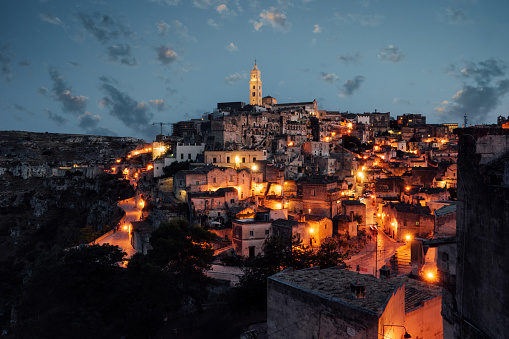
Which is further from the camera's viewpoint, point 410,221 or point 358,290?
point 410,221

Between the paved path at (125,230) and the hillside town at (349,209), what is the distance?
50 centimetres

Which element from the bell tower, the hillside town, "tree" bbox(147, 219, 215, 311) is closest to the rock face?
the hillside town

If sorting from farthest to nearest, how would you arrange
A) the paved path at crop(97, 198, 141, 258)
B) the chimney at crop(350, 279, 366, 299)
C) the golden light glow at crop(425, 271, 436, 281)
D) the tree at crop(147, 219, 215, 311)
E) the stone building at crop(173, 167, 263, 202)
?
the stone building at crop(173, 167, 263, 202), the paved path at crop(97, 198, 141, 258), the tree at crop(147, 219, 215, 311), the golden light glow at crop(425, 271, 436, 281), the chimney at crop(350, 279, 366, 299)

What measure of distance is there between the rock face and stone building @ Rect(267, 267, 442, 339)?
1177 inches

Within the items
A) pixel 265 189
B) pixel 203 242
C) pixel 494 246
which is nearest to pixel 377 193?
pixel 265 189

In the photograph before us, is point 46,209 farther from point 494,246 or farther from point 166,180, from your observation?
point 494,246

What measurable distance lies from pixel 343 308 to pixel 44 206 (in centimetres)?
6488

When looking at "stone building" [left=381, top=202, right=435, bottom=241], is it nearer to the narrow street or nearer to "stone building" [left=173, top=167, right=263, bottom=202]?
the narrow street

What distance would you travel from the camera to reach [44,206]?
5947 cm

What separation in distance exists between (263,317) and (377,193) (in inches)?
1216

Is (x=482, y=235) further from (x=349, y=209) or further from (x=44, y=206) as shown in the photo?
(x=44, y=206)

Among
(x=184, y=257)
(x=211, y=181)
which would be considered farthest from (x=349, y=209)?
(x=184, y=257)

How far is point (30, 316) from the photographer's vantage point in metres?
22.0

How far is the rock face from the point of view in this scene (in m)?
43.1
